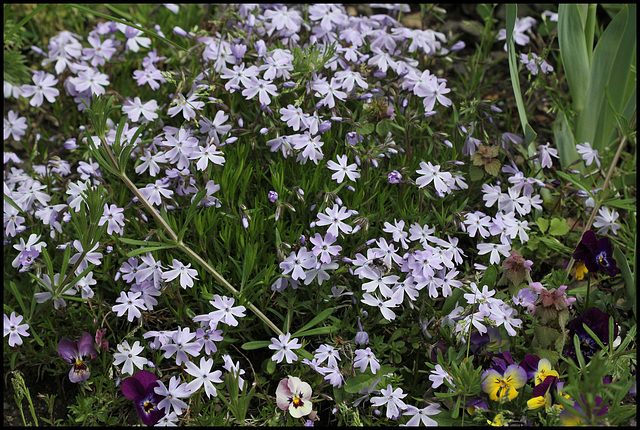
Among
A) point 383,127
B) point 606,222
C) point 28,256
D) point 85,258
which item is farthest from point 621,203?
point 28,256

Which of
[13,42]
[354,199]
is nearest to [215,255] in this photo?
[354,199]

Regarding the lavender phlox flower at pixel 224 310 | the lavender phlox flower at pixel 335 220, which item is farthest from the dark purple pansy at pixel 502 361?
the lavender phlox flower at pixel 224 310

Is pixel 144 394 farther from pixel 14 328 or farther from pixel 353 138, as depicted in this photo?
pixel 353 138

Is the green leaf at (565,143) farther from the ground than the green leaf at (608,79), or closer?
closer

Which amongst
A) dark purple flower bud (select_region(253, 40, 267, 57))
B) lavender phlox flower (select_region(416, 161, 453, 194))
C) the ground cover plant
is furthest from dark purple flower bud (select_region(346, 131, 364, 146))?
dark purple flower bud (select_region(253, 40, 267, 57))

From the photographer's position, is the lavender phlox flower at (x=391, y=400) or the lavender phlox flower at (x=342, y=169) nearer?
the lavender phlox flower at (x=391, y=400)

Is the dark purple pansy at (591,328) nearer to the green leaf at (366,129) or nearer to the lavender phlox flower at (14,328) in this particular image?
the green leaf at (366,129)

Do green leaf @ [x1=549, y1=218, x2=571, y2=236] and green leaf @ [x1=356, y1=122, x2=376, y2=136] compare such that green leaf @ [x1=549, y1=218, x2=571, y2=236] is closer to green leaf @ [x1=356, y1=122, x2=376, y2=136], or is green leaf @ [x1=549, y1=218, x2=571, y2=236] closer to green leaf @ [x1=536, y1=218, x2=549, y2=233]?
green leaf @ [x1=536, y1=218, x2=549, y2=233]

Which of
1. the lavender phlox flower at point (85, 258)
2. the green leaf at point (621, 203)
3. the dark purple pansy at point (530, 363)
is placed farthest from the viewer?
the green leaf at point (621, 203)
